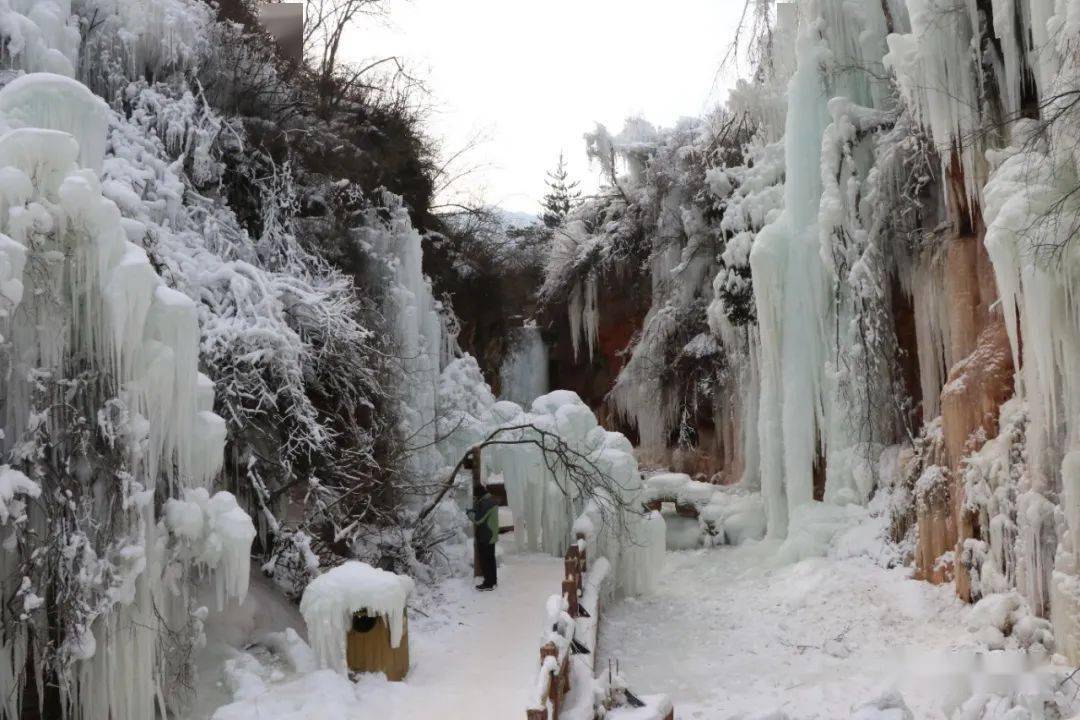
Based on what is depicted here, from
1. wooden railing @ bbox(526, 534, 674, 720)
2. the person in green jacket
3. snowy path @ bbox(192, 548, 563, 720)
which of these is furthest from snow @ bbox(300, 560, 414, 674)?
the person in green jacket

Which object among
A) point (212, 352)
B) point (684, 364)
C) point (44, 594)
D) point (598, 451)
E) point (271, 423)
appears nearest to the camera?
point (44, 594)

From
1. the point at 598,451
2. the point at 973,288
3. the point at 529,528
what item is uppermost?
the point at 973,288

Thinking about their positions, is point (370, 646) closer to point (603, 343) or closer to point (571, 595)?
point (571, 595)

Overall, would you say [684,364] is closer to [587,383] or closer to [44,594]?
[587,383]

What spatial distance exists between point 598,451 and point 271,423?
535cm

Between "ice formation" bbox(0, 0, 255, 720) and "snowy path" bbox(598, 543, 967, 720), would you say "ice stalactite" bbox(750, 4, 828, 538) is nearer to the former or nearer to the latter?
"snowy path" bbox(598, 543, 967, 720)

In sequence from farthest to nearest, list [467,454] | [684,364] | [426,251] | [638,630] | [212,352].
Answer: [684,364], [426,251], [467,454], [638,630], [212,352]

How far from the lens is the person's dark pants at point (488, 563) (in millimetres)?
11133

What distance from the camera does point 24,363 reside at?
18.6ft

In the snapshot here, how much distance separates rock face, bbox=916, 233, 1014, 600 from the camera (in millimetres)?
10133

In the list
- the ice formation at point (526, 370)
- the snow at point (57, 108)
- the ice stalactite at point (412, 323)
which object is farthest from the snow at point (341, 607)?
the ice formation at point (526, 370)

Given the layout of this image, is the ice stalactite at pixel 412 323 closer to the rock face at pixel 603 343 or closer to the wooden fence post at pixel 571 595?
the wooden fence post at pixel 571 595

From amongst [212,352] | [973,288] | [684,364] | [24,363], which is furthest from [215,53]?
[684,364]

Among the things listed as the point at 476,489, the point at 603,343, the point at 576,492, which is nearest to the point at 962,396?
the point at 576,492
